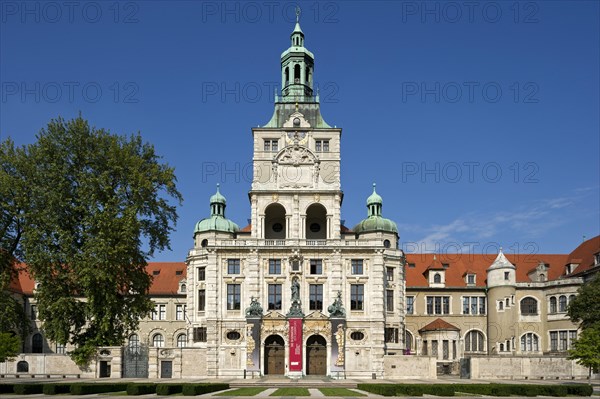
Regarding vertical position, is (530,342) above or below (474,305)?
below

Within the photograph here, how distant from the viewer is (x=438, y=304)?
89375 millimetres

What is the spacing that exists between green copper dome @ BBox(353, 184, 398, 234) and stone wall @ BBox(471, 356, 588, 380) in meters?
20.9

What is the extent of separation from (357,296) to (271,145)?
58.5 feet

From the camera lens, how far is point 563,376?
6694cm

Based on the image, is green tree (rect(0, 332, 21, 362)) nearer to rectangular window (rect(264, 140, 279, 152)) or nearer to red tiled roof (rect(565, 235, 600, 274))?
rectangular window (rect(264, 140, 279, 152))

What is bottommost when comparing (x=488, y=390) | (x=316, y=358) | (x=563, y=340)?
(x=488, y=390)

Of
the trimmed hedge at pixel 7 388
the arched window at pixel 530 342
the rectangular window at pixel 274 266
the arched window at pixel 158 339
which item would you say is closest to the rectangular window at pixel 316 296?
the rectangular window at pixel 274 266

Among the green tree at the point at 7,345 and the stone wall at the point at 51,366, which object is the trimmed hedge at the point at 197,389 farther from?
the stone wall at the point at 51,366

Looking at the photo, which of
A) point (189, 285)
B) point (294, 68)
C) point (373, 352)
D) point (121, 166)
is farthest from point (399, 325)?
point (121, 166)

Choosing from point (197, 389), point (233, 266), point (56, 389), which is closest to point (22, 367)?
point (233, 266)

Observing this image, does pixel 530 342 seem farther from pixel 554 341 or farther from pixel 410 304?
pixel 410 304

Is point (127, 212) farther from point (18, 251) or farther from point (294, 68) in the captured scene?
point (294, 68)

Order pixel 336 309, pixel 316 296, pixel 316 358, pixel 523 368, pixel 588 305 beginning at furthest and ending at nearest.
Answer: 1. pixel 316 296
2. pixel 316 358
3. pixel 336 309
4. pixel 523 368
5. pixel 588 305

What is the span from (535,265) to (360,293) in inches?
1189
